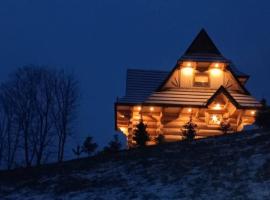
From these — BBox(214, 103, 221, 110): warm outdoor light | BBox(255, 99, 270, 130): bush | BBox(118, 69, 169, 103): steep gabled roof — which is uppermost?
BBox(118, 69, 169, 103): steep gabled roof

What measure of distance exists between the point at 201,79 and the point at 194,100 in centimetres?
242

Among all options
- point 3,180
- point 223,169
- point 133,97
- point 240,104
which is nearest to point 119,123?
point 133,97

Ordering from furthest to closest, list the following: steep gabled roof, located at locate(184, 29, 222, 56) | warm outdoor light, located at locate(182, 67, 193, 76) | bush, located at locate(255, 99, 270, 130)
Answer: steep gabled roof, located at locate(184, 29, 222, 56), warm outdoor light, located at locate(182, 67, 193, 76), bush, located at locate(255, 99, 270, 130)

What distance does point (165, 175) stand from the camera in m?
18.8

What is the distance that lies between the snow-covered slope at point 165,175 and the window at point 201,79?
502 inches

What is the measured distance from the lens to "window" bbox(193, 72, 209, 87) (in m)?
34.8

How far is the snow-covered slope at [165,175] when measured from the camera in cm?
1712

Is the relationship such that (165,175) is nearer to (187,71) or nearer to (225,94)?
(225,94)

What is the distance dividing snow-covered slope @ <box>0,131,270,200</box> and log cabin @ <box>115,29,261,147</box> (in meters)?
10.2

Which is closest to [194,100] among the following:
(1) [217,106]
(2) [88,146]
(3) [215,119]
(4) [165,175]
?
(1) [217,106]

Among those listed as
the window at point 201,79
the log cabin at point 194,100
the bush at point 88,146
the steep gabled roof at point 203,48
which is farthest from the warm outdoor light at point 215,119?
the bush at point 88,146

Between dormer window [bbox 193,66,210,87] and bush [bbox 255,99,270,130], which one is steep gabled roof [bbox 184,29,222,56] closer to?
dormer window [bbox 193,66,210,87]

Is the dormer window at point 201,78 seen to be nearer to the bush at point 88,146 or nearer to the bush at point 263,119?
the bush at point 88,146

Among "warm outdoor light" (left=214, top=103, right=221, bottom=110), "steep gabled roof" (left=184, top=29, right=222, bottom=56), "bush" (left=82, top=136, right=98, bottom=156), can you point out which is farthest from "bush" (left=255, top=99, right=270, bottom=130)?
"steep gabled roof" (left=184, top=29, right=222, bottom=56)
